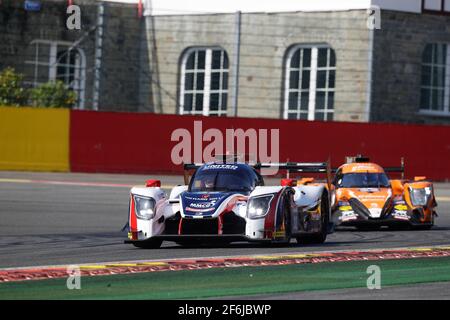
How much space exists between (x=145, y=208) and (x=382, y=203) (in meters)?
5.85

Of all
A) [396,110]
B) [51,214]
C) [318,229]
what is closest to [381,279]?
[318,229]

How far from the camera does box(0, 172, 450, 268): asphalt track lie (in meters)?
14.4

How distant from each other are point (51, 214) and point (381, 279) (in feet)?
34.5

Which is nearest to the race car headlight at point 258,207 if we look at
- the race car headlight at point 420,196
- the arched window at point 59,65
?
the race car headlight at point 420,196

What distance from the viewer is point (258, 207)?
15102 mm

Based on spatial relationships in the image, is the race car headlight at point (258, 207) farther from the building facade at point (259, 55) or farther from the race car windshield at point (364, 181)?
the building facade at point (259, 55)

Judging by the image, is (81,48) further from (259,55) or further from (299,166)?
(299,166)

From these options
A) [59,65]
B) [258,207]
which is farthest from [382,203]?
[59,65]

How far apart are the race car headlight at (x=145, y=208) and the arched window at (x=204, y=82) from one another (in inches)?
911

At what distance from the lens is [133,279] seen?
11523mm

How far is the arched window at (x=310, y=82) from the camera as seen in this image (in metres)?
37.8

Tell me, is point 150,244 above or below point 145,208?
below

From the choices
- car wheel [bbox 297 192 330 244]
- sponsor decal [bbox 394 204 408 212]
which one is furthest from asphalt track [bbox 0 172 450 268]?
sponsor decal [bbox 394 204 408 212]

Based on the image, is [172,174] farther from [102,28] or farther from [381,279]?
[381,279]
